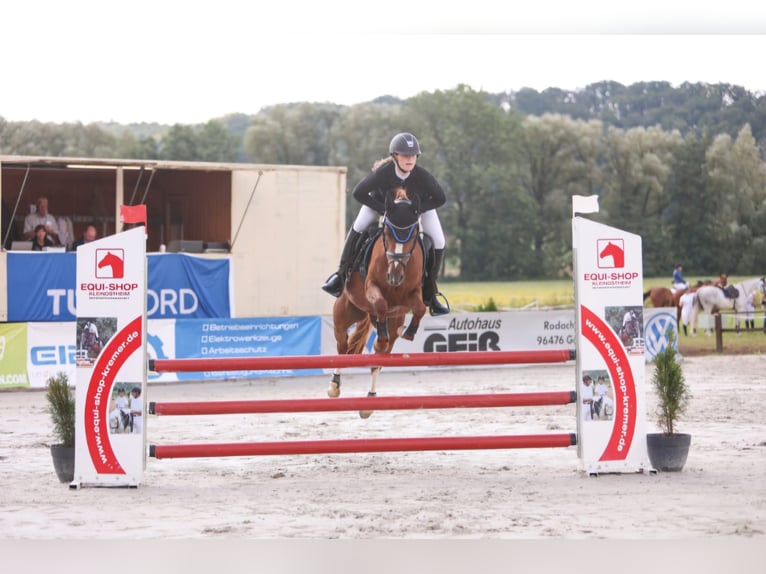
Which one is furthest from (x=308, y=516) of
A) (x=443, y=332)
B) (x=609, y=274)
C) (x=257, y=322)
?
(x=443, y=332)

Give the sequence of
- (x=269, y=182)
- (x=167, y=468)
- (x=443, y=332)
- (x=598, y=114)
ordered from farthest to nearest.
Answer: (x=598, y=114) → (x=269, y=182) → (x=443, y=332) → (x=167, y=468)

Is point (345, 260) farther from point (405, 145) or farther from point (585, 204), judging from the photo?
point (585, 204)

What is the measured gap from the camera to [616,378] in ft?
22.7

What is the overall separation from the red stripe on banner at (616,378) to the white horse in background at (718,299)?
14.9 m

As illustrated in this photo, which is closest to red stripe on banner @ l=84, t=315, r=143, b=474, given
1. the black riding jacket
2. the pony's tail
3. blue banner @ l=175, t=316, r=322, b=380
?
the black riding jacket

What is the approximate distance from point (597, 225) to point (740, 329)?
15.0 metres

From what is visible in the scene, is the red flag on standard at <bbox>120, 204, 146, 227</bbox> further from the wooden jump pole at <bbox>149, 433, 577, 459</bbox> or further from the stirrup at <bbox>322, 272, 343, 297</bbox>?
the stirrup at <bbox>322, 272, 343, 297</bbox>

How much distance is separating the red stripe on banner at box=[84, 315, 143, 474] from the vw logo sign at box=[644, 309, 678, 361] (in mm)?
11928

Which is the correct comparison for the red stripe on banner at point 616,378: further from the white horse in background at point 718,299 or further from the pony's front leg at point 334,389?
the white horse in background at point 718,299

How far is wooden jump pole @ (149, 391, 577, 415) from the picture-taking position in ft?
21.3

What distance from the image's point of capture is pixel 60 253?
53.0 feet

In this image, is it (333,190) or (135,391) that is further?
(333,190)

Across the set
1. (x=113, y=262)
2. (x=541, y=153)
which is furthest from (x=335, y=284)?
(x=541, y=153)

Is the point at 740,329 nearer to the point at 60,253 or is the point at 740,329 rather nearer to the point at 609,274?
the point at 60,253
